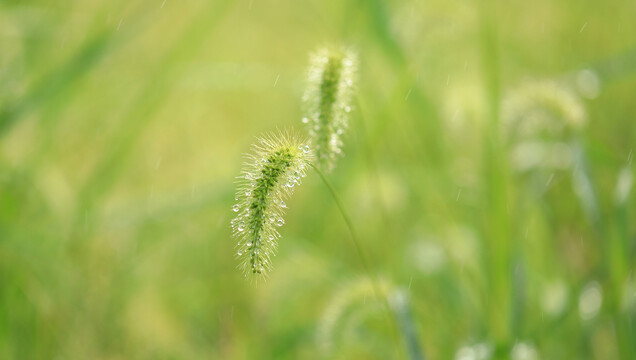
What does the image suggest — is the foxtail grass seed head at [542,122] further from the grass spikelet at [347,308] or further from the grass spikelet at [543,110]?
the grass spikelet at [347,308]

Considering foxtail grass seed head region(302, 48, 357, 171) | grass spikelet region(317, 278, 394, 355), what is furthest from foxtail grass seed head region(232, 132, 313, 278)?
grass spikelet region(317, 278, 394, 355)

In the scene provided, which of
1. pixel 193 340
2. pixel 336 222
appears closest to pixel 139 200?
pixel 193 340

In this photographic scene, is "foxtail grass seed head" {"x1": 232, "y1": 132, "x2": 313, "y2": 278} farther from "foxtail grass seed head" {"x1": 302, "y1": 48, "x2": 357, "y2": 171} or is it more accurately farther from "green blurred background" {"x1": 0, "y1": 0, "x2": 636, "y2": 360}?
"green blurred background" {"x1": 0, "y1": 0, "x2": 636, "y2": 360}

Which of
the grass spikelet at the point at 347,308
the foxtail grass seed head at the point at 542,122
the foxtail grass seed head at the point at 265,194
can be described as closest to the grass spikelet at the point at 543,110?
the foxtail grass seed head at the point at 542,122

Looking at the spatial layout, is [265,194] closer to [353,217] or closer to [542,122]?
[542,122]

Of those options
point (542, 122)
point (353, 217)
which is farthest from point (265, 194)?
point (353, 217)

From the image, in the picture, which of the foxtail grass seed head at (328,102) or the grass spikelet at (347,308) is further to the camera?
the grass spikelet at (347,308)
